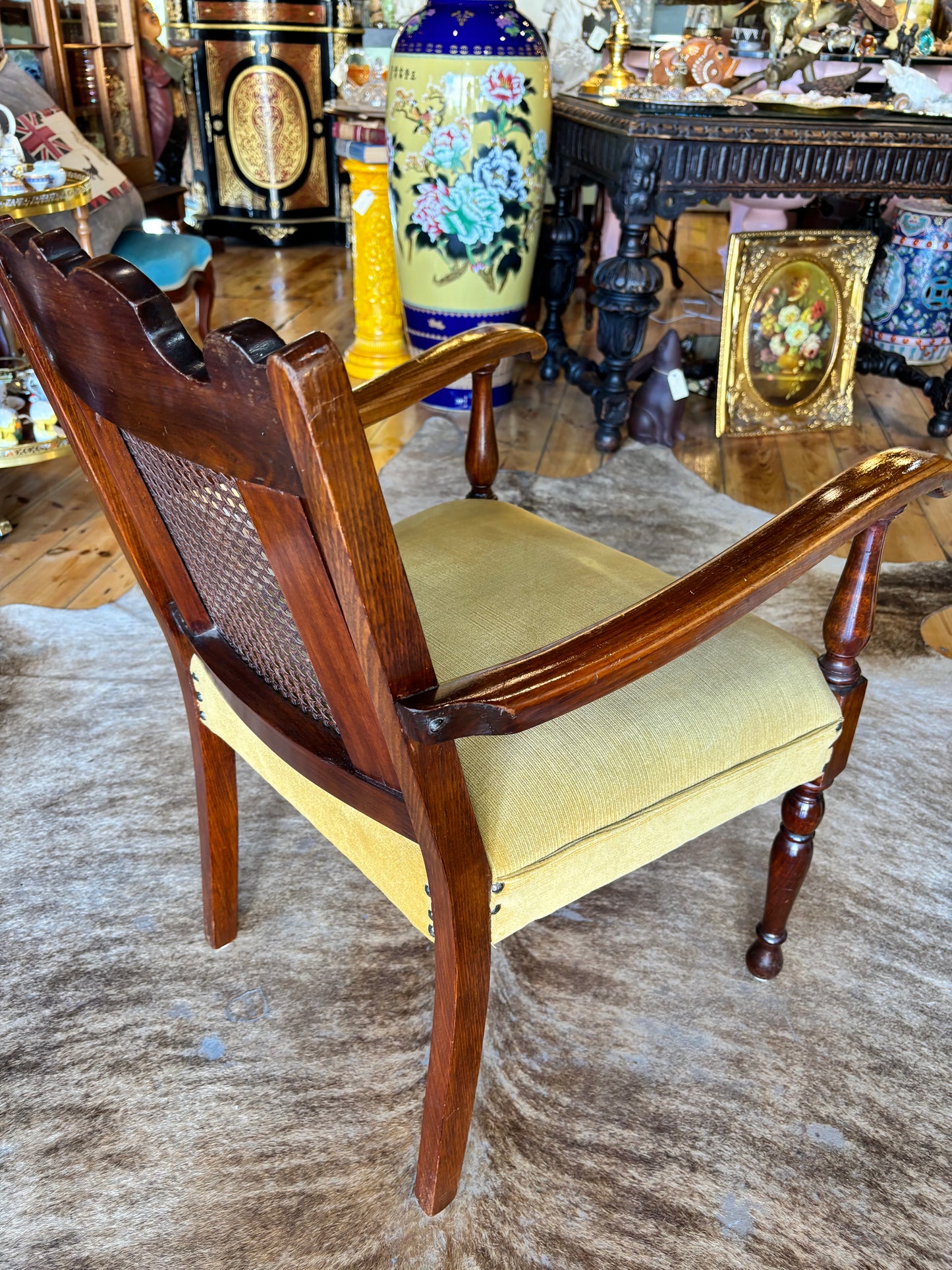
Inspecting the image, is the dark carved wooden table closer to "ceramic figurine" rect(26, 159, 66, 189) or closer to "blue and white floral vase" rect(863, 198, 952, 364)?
"blue and white floral vase" rect(863, 198, 952, 364)

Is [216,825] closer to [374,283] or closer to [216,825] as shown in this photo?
[216,825]

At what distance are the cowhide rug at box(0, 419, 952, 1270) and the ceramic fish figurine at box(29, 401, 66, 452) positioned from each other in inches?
33.4

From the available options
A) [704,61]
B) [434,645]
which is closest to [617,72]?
[704,61]

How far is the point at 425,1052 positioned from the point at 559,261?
259cm

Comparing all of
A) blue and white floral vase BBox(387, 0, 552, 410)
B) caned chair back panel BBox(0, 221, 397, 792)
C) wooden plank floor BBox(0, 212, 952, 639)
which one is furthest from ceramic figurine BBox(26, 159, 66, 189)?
caned chair back panel BBox(0, 221, 397, 792)

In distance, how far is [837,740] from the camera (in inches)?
41.8

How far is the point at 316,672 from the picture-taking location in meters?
0.72

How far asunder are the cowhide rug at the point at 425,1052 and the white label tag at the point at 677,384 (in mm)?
1407

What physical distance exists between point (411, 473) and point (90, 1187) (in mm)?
1875

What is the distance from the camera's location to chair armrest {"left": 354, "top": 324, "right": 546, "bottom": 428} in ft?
3.72

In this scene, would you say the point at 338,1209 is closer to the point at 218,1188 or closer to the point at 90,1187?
the point at 218,1188

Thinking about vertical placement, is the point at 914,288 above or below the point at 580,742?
below

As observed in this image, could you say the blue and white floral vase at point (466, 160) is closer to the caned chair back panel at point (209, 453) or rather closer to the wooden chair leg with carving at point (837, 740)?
the wooden chair leg with carving at point (837, 740)

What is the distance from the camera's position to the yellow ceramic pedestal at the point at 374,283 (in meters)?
3.12
